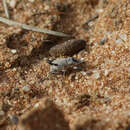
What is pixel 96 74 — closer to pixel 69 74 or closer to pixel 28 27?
pixel 69 74

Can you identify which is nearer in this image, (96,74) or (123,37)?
(96,74)

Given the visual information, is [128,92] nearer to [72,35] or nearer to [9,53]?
[72,35]

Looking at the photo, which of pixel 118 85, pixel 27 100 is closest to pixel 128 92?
pixel 118 85

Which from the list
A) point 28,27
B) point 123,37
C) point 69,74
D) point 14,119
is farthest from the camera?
point 28,27

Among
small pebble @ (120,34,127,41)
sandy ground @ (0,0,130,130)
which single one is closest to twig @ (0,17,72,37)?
sandy ground @ (0,0,130,130)

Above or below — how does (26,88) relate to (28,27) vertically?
below

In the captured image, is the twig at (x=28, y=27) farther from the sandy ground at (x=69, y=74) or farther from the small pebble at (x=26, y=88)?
the small pebble at (x=26, y=88)

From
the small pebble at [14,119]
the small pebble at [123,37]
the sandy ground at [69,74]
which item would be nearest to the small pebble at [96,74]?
the sandy ground at [69,74]

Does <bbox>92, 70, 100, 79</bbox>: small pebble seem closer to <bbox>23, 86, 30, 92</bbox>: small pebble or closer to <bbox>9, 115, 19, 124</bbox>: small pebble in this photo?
<bbox>23, 86, 30, 92</bbox>: small pebble

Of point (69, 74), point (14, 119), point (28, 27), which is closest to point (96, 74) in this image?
point (69, 74)
